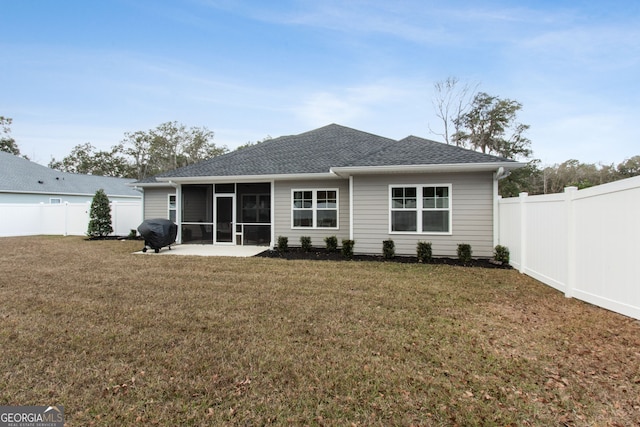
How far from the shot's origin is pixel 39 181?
21766 mm

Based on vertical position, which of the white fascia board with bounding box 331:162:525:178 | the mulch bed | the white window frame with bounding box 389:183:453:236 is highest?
the white fascia board with bounding box 331:162:525:178

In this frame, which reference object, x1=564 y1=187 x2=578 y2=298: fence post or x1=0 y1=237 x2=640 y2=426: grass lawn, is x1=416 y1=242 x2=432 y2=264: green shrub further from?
x1=564 y1=187 x2=578 y2=298: fence post

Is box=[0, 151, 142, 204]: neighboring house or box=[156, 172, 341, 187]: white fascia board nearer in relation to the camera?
box=[156, 172, 341, 187]: white fascia board

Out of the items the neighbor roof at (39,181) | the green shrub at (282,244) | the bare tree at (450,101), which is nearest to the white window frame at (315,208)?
the green shrub at (282,244)

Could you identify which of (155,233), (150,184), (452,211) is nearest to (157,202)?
(150,184)

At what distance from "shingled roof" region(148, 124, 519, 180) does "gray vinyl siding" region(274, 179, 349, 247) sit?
520 millimetres

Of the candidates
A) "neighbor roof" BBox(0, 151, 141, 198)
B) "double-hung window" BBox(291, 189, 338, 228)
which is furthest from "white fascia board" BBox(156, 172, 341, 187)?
"neighbor roof" BBox(0, 151, 141, 198)

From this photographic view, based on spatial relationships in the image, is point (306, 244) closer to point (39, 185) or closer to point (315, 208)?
point (315, 208)

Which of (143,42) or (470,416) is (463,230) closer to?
(470,416)

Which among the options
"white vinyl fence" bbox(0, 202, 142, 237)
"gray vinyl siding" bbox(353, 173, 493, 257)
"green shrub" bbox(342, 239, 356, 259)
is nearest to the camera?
"gray vinyl siding" bbox(353, 173, 493, 257)

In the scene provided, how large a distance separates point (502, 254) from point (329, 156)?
6.88m

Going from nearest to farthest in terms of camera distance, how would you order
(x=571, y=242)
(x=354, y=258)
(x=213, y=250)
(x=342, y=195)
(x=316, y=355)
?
(x=316, y=355) < (x=571, y=242) < (x=354, y=258) < (x=342, y=195) < (x=213, y=250)

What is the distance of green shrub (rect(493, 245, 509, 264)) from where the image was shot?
27.4ft

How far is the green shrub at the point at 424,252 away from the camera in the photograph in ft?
29.5
